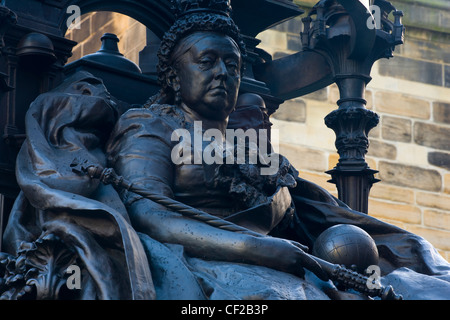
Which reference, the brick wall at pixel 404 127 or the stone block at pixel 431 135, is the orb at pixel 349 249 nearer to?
the brick wall at pixel 404 127

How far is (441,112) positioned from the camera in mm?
15398

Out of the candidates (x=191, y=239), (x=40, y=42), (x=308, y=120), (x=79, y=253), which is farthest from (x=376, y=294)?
(x=308, y=120)

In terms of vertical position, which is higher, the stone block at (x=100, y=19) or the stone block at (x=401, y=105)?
the stone block at (x=100, y=19)

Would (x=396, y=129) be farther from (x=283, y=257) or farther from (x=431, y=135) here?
(x=283, y=257)

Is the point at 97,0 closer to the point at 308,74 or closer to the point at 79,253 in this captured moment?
the point at 308,74

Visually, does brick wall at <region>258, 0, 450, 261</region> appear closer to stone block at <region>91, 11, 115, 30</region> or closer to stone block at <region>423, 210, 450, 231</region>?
stone block at <region>423, 210, 450, 231</region>

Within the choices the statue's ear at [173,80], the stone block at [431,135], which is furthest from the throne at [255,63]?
the stone block at [431,135]

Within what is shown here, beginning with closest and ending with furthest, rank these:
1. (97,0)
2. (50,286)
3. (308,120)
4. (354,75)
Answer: (50,286) → (97,0) → (354,75) → (308,120)

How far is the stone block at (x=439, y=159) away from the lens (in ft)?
49.7

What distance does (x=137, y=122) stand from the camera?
8.12 m

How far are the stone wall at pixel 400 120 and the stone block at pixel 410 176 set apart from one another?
0.03 feet

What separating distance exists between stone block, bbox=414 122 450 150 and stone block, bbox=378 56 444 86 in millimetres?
506

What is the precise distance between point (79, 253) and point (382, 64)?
28.0 ft

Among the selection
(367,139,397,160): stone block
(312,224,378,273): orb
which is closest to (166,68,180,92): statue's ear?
(312,224,378,273): orb
